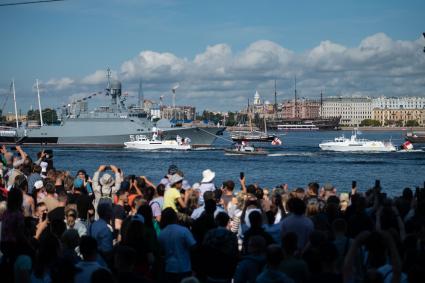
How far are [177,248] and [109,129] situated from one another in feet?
289

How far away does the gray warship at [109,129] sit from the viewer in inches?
3661

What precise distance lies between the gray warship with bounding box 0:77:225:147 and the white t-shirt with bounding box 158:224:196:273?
84.8 metres

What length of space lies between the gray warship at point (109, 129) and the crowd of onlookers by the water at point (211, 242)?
82413mm

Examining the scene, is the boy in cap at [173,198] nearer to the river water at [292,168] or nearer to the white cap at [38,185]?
the white cap at [38,185]

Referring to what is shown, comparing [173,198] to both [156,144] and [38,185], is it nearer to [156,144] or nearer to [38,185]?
[38,185]

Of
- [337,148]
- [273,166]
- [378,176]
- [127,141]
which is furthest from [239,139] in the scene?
[378,176]

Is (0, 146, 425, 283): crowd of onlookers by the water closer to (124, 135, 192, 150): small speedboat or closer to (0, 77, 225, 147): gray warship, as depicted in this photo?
(124, 135, 192, 150): small speedboat

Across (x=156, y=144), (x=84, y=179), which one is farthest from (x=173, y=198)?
(x=156, y=144)

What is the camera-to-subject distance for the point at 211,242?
6.49 meters

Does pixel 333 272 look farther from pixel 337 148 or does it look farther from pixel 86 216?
pixel 337 148

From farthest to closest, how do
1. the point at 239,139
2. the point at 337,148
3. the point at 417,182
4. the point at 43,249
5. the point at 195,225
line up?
the point at 239,139, the point at 337,148, the point at 417,182, the point at 195,225, the point at 43,249

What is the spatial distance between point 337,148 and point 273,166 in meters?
26.1

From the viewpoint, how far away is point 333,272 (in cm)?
554

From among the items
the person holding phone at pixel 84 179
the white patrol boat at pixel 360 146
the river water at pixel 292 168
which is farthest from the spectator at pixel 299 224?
the white patrol boat at pixel 360 146
